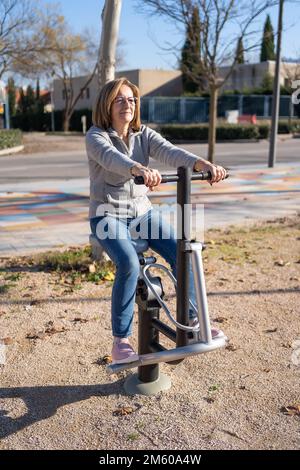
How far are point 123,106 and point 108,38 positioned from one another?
2.37 meters

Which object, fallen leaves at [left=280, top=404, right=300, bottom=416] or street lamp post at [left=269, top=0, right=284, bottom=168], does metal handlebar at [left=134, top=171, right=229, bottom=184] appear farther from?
street lamp post at [left=269, top=0, right=284, bottom=168]

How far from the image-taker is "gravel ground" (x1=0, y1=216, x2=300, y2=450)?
2676 millimetres

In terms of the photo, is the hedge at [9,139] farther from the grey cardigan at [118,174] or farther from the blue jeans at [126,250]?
the blue jeans at [126,250]

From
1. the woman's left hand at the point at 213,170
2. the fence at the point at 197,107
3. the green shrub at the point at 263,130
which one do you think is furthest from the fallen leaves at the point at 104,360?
the fence at the point at 197,107

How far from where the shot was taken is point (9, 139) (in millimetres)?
23234

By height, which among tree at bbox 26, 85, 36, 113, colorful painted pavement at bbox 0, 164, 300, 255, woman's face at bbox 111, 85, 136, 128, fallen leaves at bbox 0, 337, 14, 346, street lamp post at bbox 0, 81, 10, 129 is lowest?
fallen leaves at bbox 0, 337, 14, 346

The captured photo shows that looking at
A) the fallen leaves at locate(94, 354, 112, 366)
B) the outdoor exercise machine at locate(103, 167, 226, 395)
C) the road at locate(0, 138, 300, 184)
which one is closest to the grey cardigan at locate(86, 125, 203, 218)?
the outdoor exercise machine at locate(103, 167, 226, 395)

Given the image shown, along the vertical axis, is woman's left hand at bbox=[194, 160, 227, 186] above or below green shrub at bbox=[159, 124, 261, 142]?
below

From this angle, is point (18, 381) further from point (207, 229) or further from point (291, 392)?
point (207, 229)

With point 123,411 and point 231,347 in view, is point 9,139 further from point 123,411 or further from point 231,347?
point 123,411

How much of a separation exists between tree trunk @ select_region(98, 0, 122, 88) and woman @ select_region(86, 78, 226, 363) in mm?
2188

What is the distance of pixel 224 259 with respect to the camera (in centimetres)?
571
